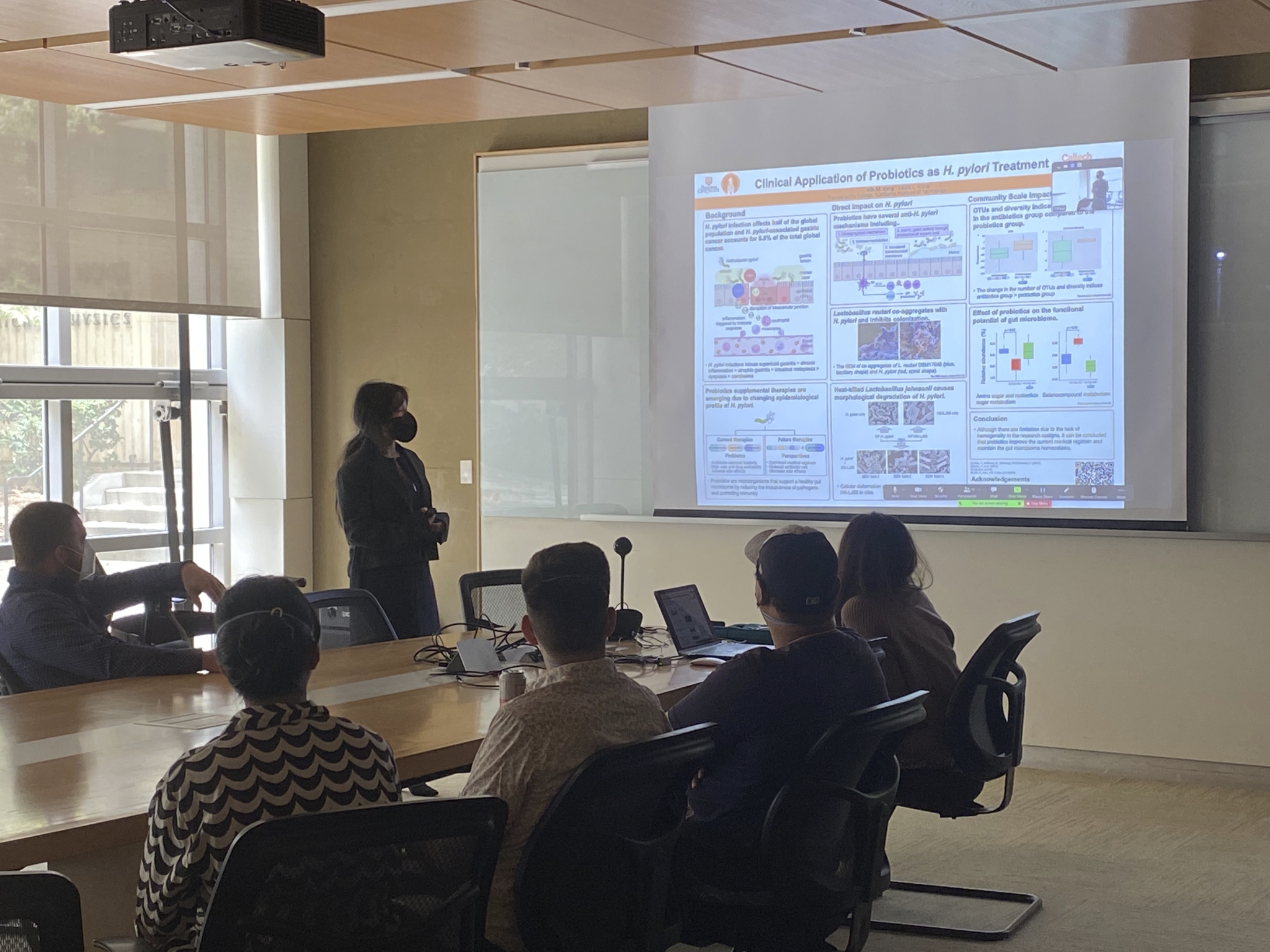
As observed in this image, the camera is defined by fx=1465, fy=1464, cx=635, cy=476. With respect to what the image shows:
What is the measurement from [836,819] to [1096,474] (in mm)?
3344

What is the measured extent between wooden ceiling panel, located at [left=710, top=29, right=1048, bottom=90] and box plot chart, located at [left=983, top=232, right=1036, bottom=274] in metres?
0.85

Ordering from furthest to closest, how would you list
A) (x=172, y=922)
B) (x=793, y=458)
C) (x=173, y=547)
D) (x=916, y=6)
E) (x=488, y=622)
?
(x=173, y=547), (x=793, y=458), (x=488, y=622), (x=916, y=6), (x=172, y=922)

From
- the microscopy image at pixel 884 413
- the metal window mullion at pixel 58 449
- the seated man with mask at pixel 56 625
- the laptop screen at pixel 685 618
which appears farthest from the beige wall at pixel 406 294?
the seated man with mask at pixel 56 625

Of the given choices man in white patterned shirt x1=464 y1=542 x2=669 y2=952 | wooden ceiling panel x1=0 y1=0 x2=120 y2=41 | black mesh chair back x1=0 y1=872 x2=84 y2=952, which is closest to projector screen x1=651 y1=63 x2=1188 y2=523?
wooden ceiling panel x1=0 y1=0 x2=120 y2=41

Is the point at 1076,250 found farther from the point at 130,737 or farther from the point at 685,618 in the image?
the point at 130,737

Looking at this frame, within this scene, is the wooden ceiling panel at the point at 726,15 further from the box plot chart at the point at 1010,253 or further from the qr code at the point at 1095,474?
the qr code at the point at 1095,474

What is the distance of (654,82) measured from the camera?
5422mm

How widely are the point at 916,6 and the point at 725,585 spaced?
123 inches

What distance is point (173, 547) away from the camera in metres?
7.55

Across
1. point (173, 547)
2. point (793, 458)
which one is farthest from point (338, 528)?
point (793, 458)

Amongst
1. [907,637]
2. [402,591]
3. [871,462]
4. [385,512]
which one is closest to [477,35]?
Answer: [385,512]

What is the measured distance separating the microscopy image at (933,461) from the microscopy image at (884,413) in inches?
7.2

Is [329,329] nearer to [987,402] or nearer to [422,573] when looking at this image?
[422,573]

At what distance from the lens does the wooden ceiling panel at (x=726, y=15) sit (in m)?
4.24
